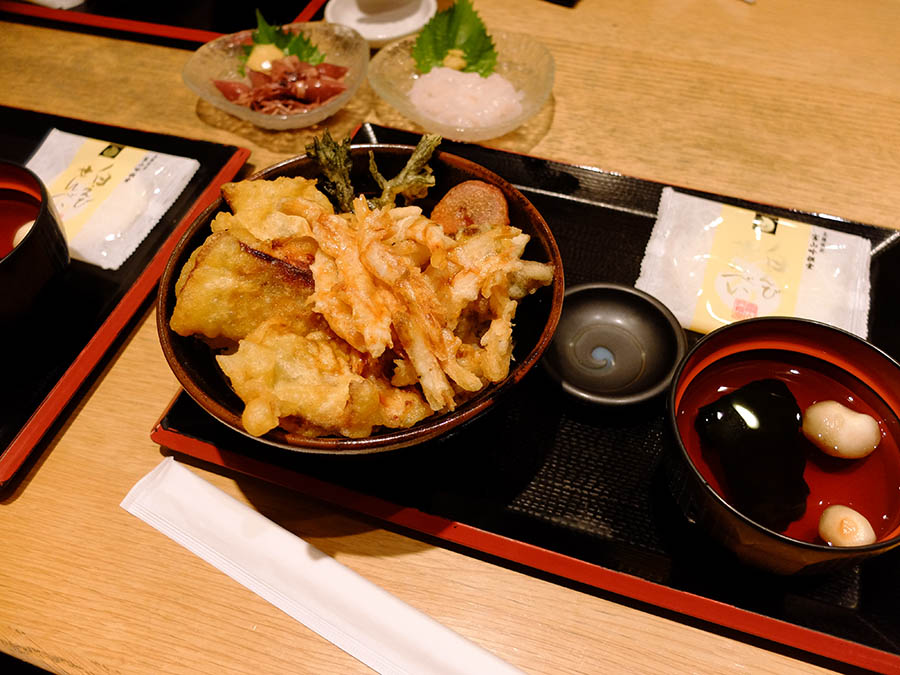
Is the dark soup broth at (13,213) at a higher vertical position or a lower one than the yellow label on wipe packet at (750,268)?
higher

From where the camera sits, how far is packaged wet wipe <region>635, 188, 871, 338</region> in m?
1.56

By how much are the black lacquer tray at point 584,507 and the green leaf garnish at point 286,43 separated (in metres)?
1.57

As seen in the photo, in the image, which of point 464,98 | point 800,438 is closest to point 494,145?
point 464,98

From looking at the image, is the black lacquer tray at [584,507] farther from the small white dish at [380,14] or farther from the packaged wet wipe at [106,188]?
the small white dish at [380,14]

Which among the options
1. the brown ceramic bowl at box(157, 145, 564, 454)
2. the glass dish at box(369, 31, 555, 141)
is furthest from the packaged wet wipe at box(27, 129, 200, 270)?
the glass dish at box(369, 31, 555, 141)

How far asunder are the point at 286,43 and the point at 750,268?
6.39 ft

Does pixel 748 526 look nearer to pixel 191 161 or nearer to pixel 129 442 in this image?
pixel 129 442

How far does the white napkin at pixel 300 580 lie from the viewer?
111 centimetres

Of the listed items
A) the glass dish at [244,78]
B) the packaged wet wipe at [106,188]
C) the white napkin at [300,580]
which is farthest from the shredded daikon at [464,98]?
the white napkin at [300,580]

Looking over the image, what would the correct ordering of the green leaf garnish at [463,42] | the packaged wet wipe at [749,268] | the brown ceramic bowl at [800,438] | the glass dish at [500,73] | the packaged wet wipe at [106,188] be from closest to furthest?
1. the brown ceramic bowl at [800,438]
2. the packaged wet wipe at [749,268]
3. the packaged wet wipe at [106,188]
4. the glass dish at [500,73]
5. the green leaf garnish at [463,42]

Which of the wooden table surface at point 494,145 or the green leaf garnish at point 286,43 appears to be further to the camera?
the green leaf garnish at point 286,43

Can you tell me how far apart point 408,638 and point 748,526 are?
649mm

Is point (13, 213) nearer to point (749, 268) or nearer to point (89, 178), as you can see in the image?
point (89, 178)

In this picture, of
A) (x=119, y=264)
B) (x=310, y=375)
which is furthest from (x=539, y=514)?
(x=119, y=264)
